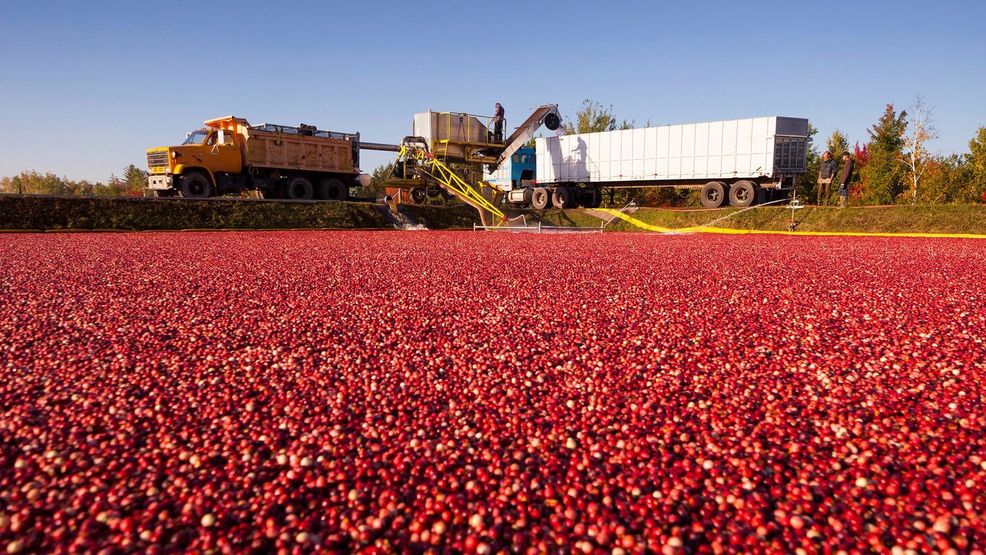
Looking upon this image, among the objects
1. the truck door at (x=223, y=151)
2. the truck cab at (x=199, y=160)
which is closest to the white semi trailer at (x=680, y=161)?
the truck door at (x=223, y=151)

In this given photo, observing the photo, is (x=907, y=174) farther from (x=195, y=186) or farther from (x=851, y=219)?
(x=195, y=186)

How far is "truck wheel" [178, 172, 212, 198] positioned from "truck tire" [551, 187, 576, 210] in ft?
55.1

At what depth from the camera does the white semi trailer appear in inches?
883

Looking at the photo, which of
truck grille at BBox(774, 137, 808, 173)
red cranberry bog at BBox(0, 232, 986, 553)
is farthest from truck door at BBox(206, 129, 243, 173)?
truck grille at BBox(774, 137, 808, 173)

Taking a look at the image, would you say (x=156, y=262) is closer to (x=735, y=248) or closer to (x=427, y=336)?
(x=427, y=336)

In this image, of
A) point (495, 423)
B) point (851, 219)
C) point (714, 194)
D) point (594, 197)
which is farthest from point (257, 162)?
point (851, 219)

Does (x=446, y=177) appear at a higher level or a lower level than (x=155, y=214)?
higher

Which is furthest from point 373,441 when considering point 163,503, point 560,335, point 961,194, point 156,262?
point 961,194

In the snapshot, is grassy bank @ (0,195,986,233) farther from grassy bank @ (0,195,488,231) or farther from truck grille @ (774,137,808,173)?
truck grille @ (774,137,808,173)

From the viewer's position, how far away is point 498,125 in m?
29.9

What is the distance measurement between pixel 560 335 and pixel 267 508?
10.8 ft

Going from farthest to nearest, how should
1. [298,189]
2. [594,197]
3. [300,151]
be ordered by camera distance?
[594,197] → [298,189] → [300,151]

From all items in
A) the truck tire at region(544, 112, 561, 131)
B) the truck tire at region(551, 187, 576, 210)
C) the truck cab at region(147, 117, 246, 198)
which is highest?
the truck tire at region(544, 112, 561, 131)

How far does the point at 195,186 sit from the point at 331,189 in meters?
6.39
